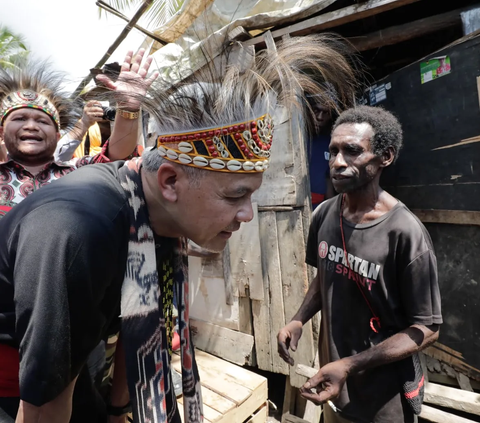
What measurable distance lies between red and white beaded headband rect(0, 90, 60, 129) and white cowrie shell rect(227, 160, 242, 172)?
154 cm

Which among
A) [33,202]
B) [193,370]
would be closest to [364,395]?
[193,370]

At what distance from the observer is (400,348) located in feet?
5.25

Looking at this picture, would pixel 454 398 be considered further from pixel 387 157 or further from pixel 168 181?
pixel 168 181

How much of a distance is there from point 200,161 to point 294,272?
251cm

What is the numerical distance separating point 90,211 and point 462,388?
3407 millimetres

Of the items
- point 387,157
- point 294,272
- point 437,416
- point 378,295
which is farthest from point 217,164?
point 437,416

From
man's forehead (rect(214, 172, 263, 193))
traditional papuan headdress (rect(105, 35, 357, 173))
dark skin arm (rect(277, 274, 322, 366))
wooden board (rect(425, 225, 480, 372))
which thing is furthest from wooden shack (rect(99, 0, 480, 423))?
man's forehead (rect(214, 172, 263, 193))

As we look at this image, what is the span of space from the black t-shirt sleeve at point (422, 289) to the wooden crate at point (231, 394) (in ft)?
5.42

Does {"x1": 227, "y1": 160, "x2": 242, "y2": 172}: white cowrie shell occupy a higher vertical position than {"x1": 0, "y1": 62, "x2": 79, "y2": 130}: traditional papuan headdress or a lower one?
lower

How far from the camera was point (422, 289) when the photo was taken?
1.60 m

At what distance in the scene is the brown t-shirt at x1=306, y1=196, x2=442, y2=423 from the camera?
63.7 inches

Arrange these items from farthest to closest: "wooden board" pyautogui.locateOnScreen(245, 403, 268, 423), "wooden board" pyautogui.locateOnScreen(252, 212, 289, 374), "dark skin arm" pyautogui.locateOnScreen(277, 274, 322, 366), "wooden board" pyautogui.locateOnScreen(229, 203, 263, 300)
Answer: "wooden board" pyautogui.locateOnScreen(229, 203, 263, 300), "wooden board" pyautogui.locateOnScreen(252, 212, 289, 374), "wooden board" pyautogui.locateOnScreen(245, 403, 268, 423), "dark skin arm" pyautogui.locateOnScreen(277, 274, 322, 366)

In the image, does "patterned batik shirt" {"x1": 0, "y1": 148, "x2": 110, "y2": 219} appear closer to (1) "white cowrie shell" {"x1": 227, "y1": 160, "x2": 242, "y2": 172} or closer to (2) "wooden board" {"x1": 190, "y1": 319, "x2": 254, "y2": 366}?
(1) "white cowrie shell" {"x1": 227, "y1": 160, "x2": 242, "y2": 172}

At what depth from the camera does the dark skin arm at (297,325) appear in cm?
211
